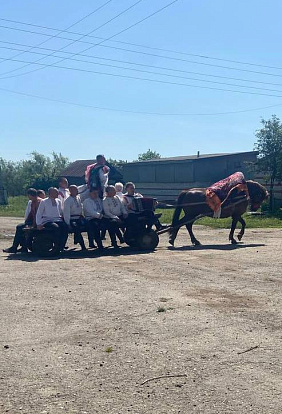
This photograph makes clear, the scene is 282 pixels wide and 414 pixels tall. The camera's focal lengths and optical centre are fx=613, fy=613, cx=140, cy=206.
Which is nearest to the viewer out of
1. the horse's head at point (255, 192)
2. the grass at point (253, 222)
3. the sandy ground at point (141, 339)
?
the sandy ground at point (141, 339)

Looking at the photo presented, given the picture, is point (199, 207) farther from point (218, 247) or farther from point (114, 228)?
point (114, 228)

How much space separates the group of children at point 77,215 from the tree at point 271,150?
17136 mm

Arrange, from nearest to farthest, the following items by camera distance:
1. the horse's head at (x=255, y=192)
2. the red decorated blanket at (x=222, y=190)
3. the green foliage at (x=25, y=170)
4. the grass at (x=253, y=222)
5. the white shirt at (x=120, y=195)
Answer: the white shirt at (x=120, y=195) → the red decorated blanket at (x=222, y=190) → the horse's head at (x=255, y=192) → the grass at (x=253, y=222) → the green foliage at (x=25, y=170)

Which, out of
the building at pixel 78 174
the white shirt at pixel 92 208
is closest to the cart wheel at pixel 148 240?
the white shirt at pixel 92 208

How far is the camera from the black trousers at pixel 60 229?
1358 centimetres

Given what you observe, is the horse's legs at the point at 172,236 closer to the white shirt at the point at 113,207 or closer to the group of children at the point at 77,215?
the group of children at the point at 77,215

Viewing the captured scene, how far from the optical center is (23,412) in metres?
4.71

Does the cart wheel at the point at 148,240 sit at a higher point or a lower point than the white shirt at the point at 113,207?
lower

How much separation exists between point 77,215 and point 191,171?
2961 cm

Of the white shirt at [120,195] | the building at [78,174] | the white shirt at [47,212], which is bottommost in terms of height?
the white shirt at [47,212]

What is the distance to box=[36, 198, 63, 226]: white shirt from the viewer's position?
1370cm

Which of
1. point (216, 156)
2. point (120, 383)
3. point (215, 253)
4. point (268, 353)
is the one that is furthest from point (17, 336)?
point (216, 156)

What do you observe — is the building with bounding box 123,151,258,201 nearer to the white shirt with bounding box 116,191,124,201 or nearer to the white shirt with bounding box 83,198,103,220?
the white shirt with bounding box 116,191,124,201

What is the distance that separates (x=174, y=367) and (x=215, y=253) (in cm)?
816
